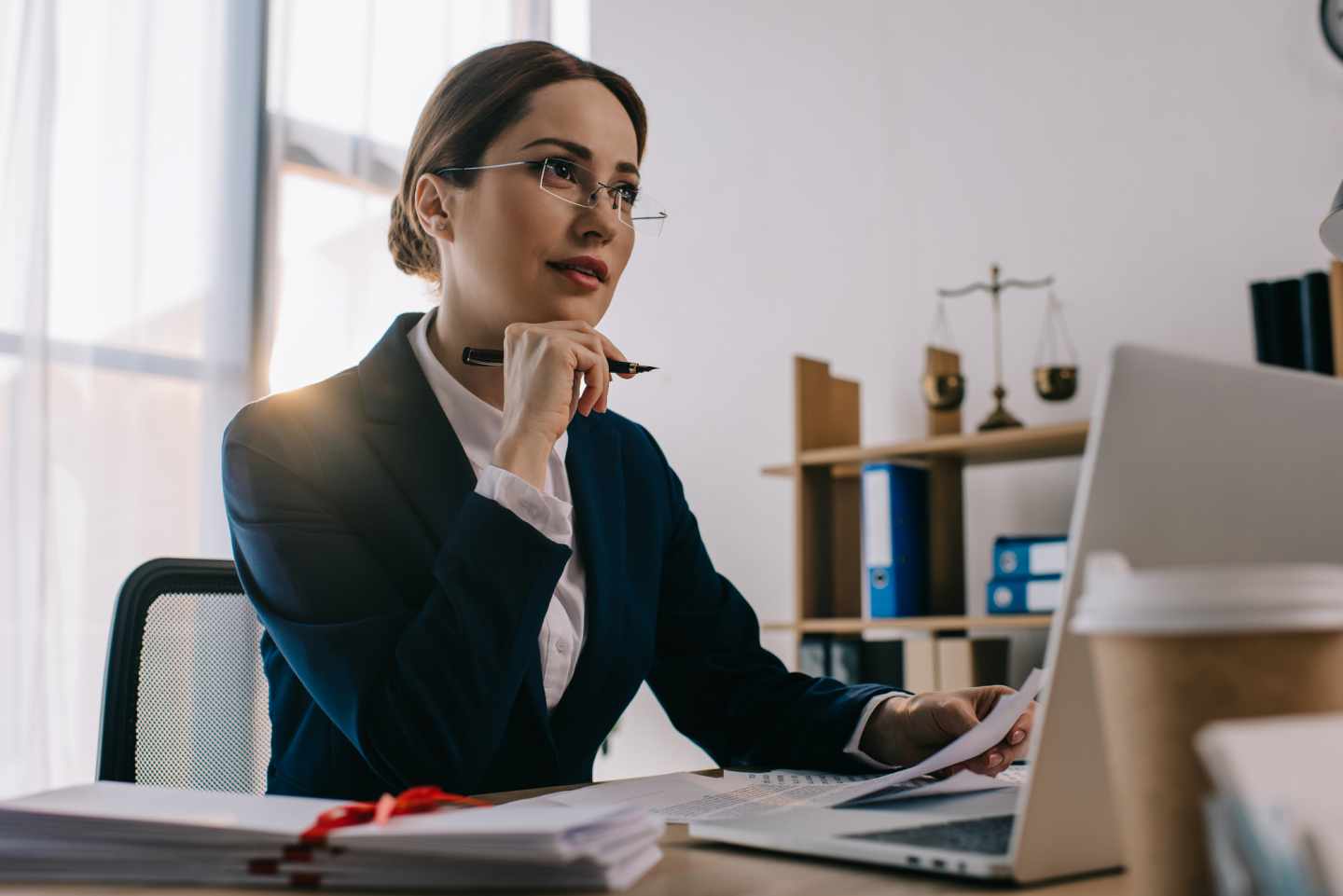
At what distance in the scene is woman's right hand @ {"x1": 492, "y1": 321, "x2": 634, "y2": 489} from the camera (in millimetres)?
1143

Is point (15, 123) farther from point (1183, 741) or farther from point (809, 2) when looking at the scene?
point (1183, 741)

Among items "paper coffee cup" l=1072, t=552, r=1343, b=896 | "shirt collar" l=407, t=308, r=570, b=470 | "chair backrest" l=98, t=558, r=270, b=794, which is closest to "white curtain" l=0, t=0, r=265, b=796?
"chair backrest" l=98, t=558, r=270, b=794

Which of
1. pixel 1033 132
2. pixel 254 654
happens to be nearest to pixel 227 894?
pixel 254 654

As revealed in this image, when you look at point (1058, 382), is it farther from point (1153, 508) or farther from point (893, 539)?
point (1153, 508)

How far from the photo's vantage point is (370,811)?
2.17 ft

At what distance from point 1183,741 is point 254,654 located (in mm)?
1190

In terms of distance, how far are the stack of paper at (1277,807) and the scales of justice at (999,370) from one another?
253cm

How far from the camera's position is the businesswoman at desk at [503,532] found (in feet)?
3.38

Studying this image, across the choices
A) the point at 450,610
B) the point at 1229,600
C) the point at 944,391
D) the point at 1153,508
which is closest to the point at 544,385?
the point at 450,610

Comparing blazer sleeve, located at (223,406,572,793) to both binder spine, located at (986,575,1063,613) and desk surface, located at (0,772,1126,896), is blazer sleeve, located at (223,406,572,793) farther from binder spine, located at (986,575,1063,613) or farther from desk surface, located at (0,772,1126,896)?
binder spine, located at (986,575,1063,613)

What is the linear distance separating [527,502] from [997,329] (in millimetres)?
2275

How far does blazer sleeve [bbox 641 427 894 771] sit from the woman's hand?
3 centimetres

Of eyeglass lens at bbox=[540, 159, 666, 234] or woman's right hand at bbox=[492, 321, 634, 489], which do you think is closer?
woman's right hand at bbox=[492, 321, 634, 489]

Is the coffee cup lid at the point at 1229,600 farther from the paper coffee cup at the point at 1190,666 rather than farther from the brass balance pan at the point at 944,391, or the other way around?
the brass balance pan at the point at 944,391
